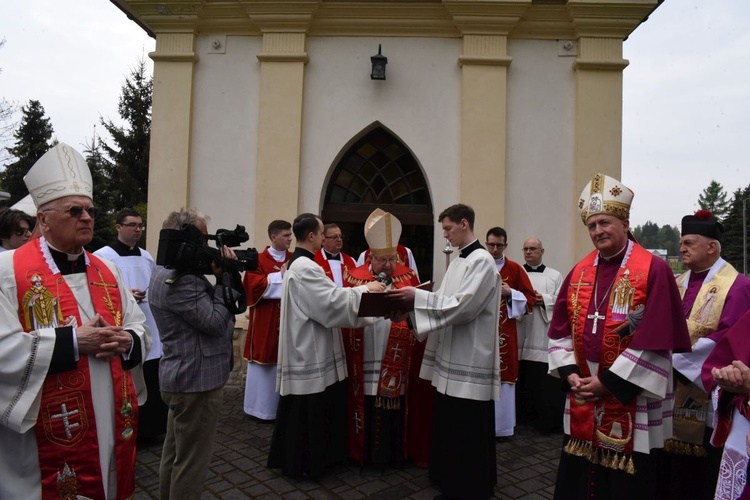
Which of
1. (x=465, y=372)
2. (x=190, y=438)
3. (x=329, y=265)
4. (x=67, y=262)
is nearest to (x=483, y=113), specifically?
(x=329, y=265)

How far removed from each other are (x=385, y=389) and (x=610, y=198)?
7.99ft

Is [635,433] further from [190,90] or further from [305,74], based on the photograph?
[190,90]

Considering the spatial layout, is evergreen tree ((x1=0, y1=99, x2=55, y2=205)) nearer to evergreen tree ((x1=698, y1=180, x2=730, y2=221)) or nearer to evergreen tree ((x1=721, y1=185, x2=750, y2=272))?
evergreen tree ((x1=721, y1=185, x2=750, y2=272))

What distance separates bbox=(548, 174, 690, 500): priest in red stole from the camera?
2836 mm

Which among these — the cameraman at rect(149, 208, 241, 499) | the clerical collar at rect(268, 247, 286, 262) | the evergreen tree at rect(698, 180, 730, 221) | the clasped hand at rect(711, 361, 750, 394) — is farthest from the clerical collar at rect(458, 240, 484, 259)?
the evergreen tree at rect(698, 180, 730, 221)

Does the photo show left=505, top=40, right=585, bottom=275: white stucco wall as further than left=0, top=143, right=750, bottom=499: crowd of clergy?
Yes

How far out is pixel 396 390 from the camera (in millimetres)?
4457

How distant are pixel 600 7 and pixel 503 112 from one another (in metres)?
1.88

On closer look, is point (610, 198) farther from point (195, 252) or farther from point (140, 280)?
point (140, 280)

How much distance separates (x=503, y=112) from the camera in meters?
7.17

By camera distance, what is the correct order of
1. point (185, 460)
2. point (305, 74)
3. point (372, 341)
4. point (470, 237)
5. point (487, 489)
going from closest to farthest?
point (185, 460) → point (487, 489) → point (470, 237) → point (372, 341) → point (305, 74)

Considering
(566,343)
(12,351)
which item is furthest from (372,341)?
(12,351)

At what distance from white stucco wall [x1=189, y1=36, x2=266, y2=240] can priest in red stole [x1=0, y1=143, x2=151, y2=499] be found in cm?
479

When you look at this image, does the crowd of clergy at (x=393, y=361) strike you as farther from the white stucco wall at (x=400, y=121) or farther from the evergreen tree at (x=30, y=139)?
the evergreen tree at (x=30, y=139)
